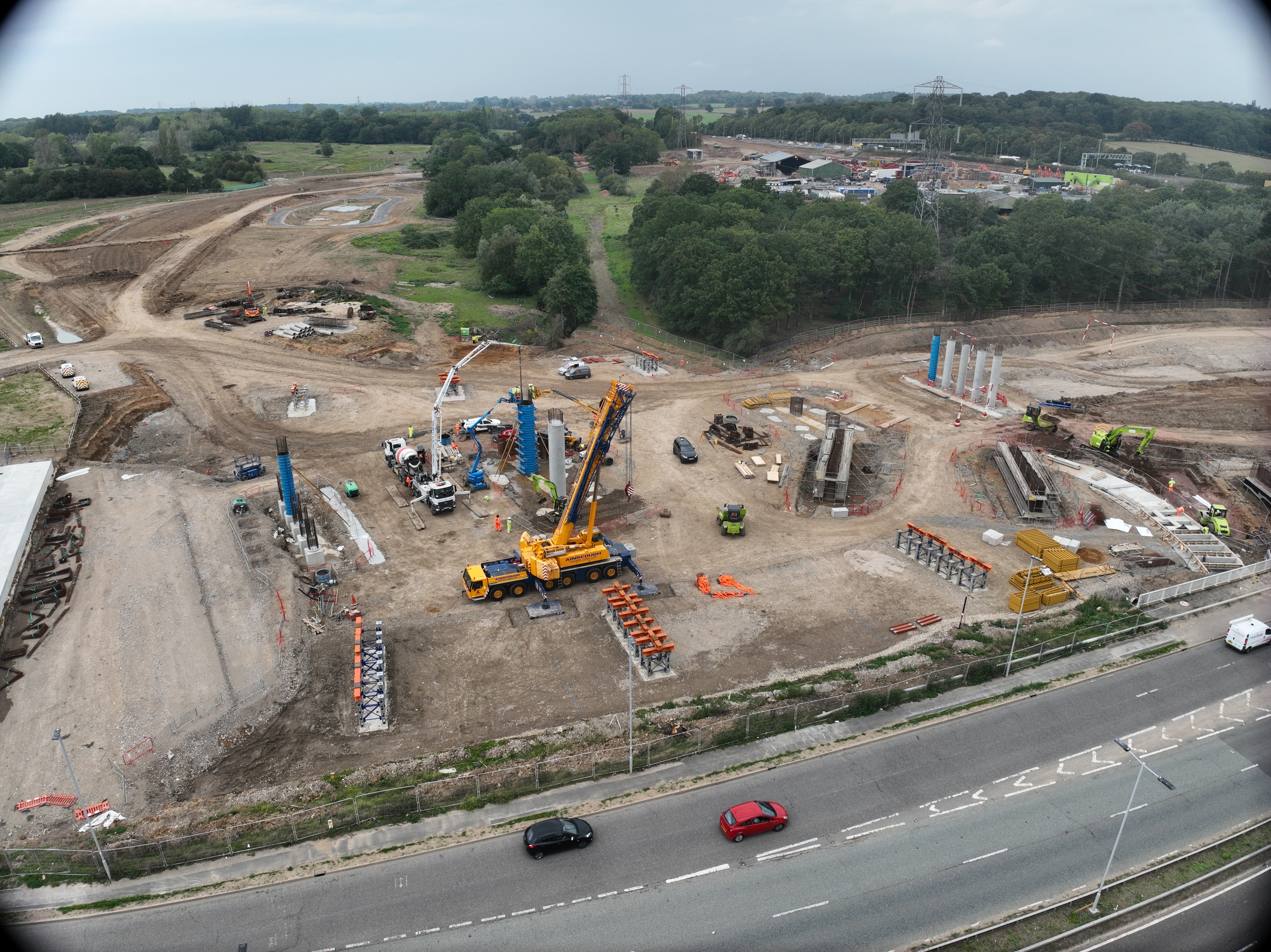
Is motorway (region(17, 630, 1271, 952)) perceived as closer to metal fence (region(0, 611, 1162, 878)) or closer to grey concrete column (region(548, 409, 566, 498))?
metal fence (region(0, 611, 1162, 878))

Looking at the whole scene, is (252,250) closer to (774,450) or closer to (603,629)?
(774,450)

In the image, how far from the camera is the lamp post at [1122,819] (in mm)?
22109

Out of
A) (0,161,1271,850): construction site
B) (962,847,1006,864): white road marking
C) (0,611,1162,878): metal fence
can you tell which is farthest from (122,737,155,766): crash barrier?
(962,847,1006,864): white road marking

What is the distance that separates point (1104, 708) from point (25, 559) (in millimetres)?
48755

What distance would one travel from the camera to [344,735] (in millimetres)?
29906

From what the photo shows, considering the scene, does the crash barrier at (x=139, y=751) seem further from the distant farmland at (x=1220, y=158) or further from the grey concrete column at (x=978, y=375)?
the distant farmland at (x=1220, y=158)

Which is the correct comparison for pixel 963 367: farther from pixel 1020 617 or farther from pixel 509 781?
pixel 509 781

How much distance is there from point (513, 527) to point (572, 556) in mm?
7225

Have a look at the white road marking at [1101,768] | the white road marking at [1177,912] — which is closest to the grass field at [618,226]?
the white road marking at [1101,768]

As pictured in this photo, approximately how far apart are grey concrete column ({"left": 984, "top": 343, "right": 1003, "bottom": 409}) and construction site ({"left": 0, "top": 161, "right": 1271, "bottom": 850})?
1080 millimetres

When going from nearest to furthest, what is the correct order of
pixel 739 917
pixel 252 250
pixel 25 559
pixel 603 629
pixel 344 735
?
pixel 739 917, pixel 344 735, pixel 603 629, pixel 25 559, pixel 252 250

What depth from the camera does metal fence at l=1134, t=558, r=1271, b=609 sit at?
38344 millimetres

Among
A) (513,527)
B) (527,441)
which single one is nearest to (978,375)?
(527,441)

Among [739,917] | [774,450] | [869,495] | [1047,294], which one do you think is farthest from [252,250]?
[739,917]
